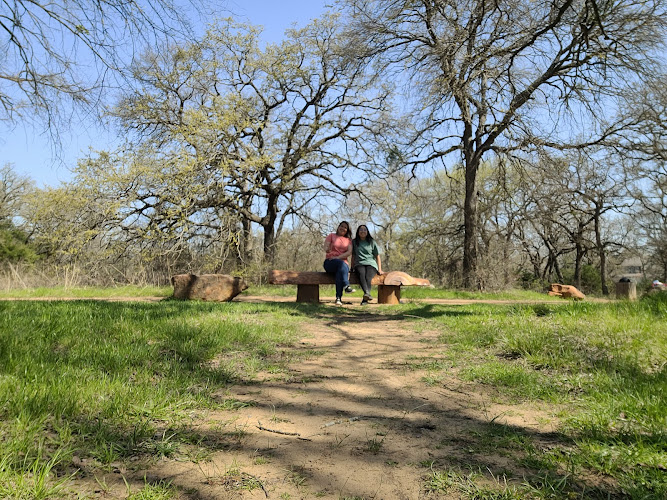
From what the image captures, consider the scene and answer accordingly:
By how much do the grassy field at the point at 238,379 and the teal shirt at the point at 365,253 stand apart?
4.17 meters

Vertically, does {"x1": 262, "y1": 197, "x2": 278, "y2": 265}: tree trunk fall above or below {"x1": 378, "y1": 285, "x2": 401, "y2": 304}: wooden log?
above

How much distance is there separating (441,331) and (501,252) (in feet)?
37.8

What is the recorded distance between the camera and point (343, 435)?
2527mm

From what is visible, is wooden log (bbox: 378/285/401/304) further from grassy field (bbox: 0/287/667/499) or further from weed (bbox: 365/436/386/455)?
weed (bbox: 365/436/386/455)

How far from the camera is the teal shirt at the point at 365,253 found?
9805mm

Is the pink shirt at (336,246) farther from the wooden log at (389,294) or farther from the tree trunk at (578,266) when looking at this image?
the tree trunk at (578,266)

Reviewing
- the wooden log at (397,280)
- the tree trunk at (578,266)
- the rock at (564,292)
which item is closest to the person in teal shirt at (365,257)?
the wooden log at (397,280)

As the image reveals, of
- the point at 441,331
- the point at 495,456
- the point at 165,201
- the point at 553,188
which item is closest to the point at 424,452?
the point at 495,456

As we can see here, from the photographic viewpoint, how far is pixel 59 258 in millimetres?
14422

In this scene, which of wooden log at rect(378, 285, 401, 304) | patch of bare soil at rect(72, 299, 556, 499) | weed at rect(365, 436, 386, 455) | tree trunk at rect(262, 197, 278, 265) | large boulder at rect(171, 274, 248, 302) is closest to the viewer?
patch of bare soil at rect(72, 299, 556, 499)

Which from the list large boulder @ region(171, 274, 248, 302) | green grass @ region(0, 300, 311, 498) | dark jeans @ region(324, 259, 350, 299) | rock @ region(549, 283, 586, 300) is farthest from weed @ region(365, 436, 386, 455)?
rock @ region(549, 283, 586, 300)

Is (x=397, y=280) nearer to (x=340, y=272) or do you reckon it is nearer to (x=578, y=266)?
(x=340, y=272)

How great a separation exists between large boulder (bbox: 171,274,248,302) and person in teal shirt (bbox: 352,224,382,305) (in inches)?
111

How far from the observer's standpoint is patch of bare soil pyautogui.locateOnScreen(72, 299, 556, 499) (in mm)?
1962
